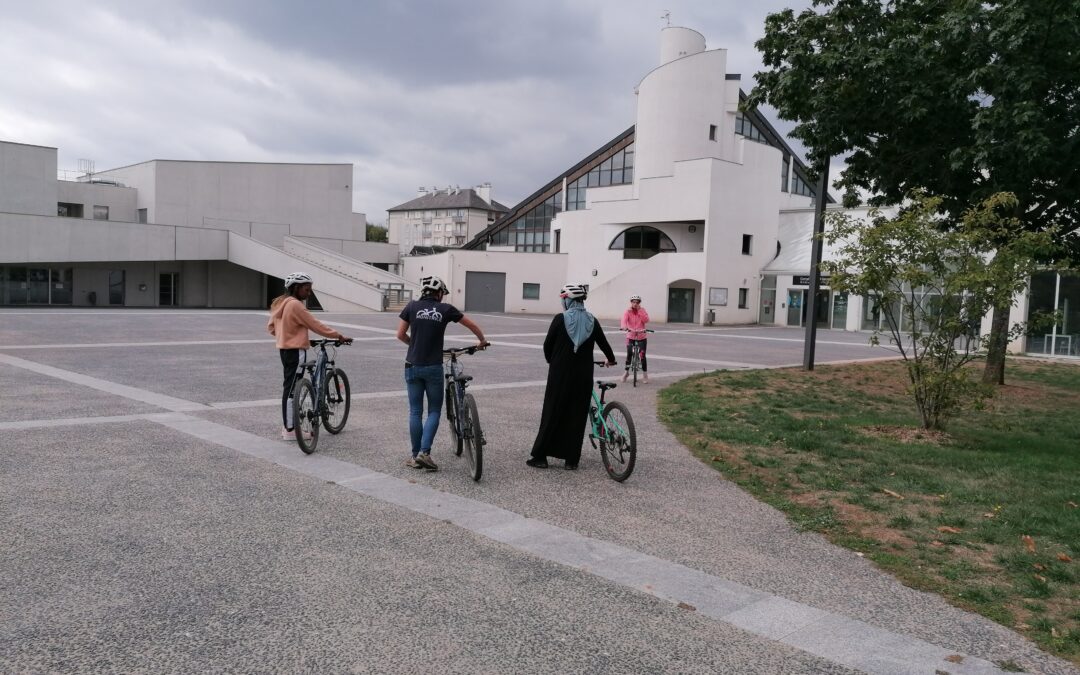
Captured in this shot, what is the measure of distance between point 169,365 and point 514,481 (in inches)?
387

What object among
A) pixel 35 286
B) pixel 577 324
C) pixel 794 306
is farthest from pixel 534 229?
pixel 577 324

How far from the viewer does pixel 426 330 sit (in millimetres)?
7023

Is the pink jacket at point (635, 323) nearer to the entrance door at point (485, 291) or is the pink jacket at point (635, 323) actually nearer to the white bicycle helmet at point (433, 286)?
the white bicycle helmet at point (433, 286)

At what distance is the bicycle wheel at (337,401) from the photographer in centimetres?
853

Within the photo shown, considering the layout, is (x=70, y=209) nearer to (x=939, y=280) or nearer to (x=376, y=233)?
(x=939, y=280)

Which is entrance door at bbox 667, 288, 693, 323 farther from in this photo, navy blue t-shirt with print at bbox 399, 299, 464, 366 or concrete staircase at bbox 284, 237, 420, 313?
navy blue t-shirt with print at bbox 399, 299, 464, 366

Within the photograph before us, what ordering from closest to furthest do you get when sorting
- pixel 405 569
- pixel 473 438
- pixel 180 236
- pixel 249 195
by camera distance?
pixel 405 569 < pixel 473 438 < pixel 180 236 < pixel 249 195

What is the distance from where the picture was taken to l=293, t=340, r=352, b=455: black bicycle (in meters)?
7.65

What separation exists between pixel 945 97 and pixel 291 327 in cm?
1094

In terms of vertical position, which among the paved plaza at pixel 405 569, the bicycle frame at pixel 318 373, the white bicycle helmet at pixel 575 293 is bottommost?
the paved plaza at pixel 405 569

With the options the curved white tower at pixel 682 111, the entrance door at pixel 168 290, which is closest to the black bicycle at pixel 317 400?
the curved white tower at pixel 682 111

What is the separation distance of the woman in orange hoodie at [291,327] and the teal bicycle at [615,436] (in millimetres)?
2638

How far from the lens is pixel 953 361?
380 inches

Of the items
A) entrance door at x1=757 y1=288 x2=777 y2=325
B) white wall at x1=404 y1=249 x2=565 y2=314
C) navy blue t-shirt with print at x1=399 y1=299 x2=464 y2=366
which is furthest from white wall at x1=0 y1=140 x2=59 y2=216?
navy blue t-shirt with print at x1=399 y1=299 x2=464 y2=366
